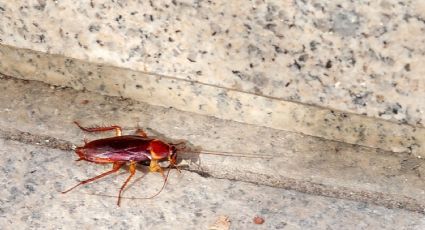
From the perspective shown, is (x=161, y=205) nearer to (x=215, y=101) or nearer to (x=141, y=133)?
(x=141, y=133)

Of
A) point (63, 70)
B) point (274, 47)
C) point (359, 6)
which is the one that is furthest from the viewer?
point (63, 70)

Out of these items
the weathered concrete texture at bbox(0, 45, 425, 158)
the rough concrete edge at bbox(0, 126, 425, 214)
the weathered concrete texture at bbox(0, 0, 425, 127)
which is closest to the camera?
the weathered concrete texture at bbox(0, 0, 425, 127)

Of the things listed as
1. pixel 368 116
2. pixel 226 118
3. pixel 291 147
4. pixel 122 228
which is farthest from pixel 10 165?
pixel 368 116

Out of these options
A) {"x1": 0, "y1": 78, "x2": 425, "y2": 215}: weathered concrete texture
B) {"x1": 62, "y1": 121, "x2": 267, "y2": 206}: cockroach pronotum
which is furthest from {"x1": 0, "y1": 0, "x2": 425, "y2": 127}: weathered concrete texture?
{"x1": 62, "y1": 121, "x2": 267, "y2": 206}: cockroach pronotum

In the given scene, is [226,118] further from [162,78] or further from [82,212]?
[82,212]

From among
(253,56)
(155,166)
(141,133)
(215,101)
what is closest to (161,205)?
(155,166)

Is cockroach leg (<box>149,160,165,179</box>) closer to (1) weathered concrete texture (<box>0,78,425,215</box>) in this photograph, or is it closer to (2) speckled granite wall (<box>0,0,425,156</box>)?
(1) weathered concrete texture (<box>0,78,425,215</box>)

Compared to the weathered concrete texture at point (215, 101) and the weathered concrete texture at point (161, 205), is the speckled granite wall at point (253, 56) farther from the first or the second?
the weathered concrete texture at point (161, 205)
